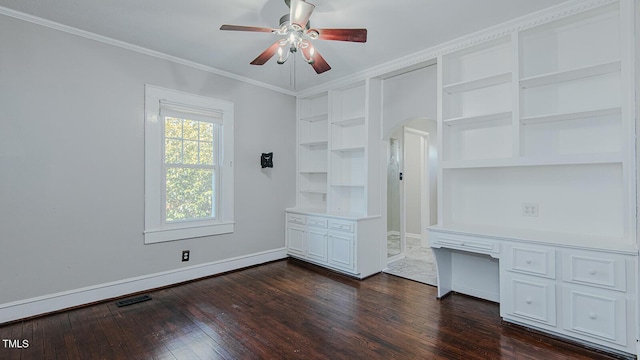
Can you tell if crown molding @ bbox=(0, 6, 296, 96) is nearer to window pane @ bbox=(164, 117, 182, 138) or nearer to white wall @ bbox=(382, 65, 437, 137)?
window pane @ bbox=(164, 117, 182, 138)

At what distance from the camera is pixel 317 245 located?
14.5 ft

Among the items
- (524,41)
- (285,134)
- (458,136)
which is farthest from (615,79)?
(285,134)

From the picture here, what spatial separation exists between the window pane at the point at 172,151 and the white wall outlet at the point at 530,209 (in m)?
3.86

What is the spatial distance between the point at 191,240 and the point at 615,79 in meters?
4.58

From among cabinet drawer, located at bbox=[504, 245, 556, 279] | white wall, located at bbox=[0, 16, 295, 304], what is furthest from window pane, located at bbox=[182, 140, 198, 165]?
cabinet drawer, located at bbox=[504, 245, 556, 279]

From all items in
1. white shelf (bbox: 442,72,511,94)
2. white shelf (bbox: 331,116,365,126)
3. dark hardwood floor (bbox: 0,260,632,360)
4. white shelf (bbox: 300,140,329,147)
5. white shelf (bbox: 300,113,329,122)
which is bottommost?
dark hardwood floor (bbox: 0,260,632,360)

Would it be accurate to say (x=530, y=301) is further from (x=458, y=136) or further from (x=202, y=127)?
(x=202, y=127)

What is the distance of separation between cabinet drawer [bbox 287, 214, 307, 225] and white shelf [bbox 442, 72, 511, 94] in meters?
2.61

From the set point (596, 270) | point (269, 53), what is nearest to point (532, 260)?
point (596, 270)

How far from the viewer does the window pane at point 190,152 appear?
3857mm

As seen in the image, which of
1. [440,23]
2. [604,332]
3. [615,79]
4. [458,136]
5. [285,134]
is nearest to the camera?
[604,332]

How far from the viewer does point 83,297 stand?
10.1 ft

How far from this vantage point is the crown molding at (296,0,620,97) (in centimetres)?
255

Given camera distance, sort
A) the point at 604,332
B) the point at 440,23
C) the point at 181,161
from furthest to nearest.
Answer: the point at 181,161 < the point at 440,23 < the point at 604,332
